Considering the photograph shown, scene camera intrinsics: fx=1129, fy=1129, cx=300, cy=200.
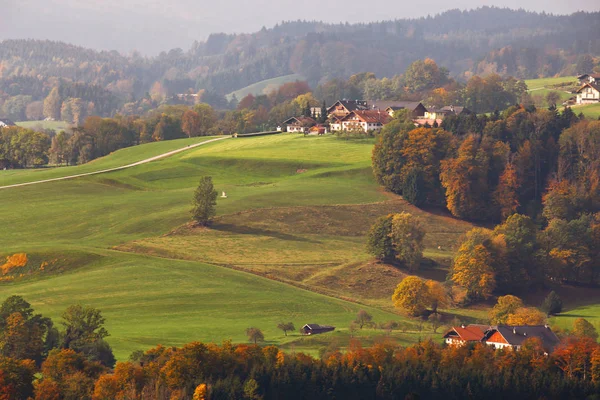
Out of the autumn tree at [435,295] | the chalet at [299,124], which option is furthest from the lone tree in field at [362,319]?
the chalet at [299,124]

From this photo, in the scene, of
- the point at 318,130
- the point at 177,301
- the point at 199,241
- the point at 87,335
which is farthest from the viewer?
the point at 318,130

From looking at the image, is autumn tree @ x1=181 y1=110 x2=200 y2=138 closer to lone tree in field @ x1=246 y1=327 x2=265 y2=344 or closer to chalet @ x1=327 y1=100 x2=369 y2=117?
chalet @ x1=327 y1=100 x2=369 y2=117

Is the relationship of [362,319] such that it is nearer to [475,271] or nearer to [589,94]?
[475,271]

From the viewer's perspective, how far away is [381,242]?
315 ft

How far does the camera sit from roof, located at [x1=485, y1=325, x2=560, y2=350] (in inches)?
2817

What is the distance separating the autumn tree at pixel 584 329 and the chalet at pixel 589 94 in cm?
8721

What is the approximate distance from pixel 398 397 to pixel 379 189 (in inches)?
2304

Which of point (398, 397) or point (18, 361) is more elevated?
point (18, 361)

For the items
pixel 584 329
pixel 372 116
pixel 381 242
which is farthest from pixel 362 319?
pixel 372 116

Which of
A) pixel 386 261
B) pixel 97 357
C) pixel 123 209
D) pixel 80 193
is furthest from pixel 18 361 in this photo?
pixel 80 193

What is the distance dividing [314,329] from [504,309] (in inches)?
649

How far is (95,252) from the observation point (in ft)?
301

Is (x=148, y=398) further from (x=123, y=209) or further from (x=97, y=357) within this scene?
(x=123, y=209)

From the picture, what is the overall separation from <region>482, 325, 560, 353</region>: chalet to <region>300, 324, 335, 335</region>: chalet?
402 inches
